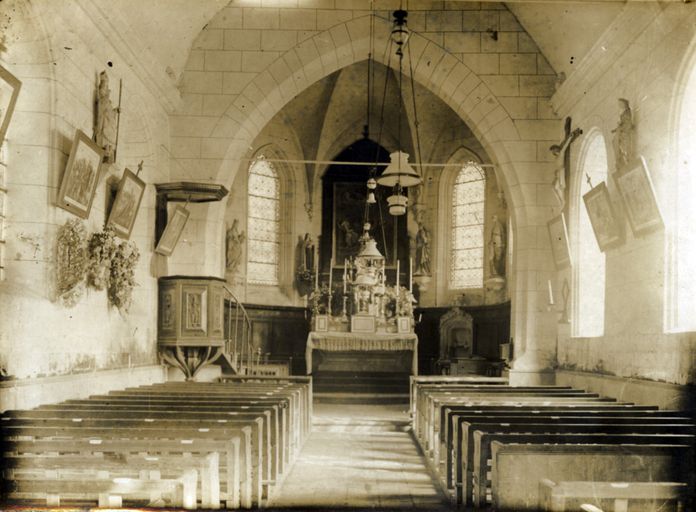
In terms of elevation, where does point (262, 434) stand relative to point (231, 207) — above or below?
below

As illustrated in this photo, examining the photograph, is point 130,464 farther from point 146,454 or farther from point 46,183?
point 46,183

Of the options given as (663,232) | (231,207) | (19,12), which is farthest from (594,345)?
(231,207)

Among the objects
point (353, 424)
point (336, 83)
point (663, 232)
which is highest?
point (336, 83)

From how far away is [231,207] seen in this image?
14.9 m

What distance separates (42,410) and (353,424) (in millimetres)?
5081

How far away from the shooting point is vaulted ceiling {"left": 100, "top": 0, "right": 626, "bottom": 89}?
8.12m

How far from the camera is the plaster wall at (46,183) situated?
6.13m

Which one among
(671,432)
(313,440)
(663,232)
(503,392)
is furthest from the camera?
(313,440)

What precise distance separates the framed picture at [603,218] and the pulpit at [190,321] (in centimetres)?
484

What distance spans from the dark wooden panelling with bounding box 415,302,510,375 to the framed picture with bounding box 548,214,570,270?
3.57m

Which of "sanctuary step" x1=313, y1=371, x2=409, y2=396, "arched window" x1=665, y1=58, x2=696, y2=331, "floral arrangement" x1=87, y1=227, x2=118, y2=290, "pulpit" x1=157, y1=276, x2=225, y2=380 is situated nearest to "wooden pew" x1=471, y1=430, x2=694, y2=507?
"arched window" x1=665, y1=58, x2=696, y2=331

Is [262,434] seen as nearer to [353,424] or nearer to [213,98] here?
[353,424]

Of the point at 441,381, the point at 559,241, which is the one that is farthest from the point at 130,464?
the point at 559,241

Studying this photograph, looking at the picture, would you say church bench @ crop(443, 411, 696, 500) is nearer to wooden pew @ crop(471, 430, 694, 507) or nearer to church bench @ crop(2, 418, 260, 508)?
wooden pew @ crop(471, 430, 694, 507)
